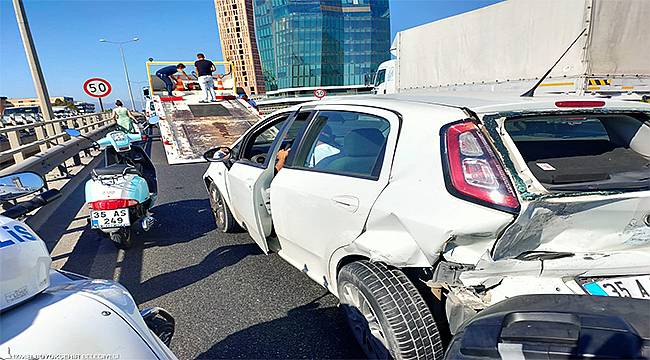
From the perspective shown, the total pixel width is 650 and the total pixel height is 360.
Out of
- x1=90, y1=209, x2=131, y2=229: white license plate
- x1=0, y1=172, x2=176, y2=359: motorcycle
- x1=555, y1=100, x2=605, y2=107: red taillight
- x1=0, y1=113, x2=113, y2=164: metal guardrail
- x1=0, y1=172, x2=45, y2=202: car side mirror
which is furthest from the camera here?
x1=0, y1=113, x2=113, y2=164: metal guardrail

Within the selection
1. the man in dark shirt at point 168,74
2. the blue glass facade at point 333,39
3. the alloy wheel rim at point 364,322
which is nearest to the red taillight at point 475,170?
the alloy wheel rim at point 364,322

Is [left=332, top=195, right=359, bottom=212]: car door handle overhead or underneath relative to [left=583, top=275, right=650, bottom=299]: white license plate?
overhead

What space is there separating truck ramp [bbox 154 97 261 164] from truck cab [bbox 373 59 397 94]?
6.88 metres

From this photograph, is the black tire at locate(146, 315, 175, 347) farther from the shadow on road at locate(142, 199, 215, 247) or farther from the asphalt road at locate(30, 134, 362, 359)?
the shadow on road at locate(142, 199, 215, 247)

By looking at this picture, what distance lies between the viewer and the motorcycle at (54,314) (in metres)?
1.03

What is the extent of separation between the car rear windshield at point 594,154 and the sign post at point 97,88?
1278 centimetres

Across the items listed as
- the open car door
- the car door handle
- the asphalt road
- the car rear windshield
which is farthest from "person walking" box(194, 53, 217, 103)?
the car rear windshield

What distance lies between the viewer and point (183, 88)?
1556 centimetres

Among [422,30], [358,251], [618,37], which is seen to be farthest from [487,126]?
[422,30]

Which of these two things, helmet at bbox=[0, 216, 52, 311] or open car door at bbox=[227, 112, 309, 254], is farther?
open car door at bbox=[227, 112, 309, 254]

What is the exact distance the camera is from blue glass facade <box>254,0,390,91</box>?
56.4m

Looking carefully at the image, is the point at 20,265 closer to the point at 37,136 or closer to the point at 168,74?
the point at 37,136

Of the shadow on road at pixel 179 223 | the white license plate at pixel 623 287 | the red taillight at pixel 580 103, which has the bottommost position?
the shadow on road at pixel 179 223

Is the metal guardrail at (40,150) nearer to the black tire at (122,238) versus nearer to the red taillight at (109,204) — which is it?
the red taillight at (109,204)
